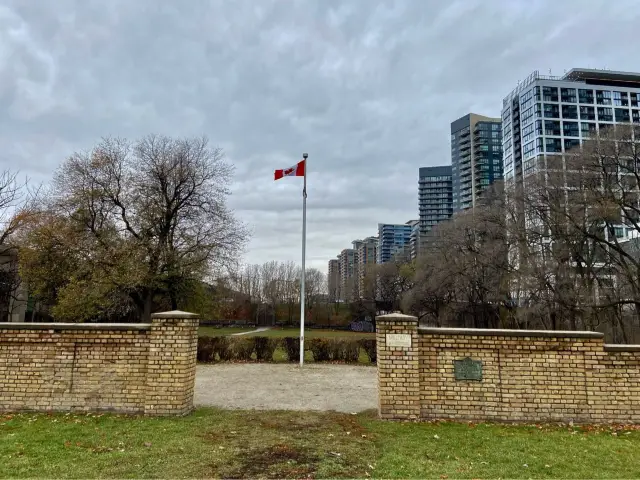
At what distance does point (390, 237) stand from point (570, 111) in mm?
53095

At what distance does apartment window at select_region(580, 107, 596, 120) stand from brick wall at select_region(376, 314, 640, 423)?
9276cm

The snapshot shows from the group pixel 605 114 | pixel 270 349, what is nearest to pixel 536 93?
pixel 605 114

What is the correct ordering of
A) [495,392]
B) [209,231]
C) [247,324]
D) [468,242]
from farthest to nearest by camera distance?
[247,324] → [468,242] → [209,231] → [495,392]

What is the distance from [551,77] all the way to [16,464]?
10669 centimetres

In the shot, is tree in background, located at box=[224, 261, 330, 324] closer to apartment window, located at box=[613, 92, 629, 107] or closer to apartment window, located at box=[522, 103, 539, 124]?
apartment window, located at box=[522, 103, 539, 124]

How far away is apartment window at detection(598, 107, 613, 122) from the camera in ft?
279

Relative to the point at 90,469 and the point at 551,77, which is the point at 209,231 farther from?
the point at 551,77

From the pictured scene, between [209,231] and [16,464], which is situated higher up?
[209,231]

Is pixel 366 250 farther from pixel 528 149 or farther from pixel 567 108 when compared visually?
pixel 567 108

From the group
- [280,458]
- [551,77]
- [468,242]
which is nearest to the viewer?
[280,458]

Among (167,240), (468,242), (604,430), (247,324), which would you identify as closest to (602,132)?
(468,242)

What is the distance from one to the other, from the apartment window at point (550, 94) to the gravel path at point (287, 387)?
85.5 meters

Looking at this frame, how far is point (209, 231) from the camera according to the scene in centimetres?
2389

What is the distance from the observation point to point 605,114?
85.4 meters
